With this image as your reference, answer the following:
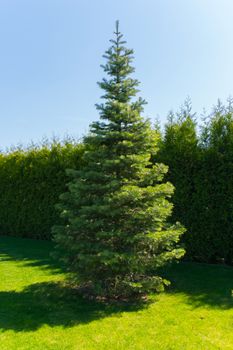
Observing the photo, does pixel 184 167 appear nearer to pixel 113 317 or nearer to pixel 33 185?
pixel 113 317

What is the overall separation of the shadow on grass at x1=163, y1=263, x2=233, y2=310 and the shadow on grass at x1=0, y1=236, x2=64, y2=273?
2562 mm

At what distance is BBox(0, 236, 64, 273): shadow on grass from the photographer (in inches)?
301

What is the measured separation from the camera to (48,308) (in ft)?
16.5

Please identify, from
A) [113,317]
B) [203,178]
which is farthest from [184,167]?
[113,317]

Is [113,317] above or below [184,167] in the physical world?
below

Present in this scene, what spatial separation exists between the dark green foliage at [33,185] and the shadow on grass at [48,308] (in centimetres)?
484

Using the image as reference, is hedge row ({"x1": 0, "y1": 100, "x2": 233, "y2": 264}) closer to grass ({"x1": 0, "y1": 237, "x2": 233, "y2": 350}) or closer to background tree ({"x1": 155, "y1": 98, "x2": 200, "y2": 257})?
background tree ({"x1": 155, "y1": 98, "x2": 200, "y2": 257})

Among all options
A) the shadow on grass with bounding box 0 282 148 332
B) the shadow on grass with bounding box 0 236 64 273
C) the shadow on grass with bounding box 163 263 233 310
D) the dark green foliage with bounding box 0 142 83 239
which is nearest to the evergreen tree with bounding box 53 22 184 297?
the shadow on grass with bounding box 0 282 148 332

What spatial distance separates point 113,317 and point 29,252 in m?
4.82

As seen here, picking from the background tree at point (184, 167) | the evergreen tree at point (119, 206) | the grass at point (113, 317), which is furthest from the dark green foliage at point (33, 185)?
the evergreen tree at point (119, 206)

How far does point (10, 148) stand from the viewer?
12.6m

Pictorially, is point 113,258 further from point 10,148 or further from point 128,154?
point 10,148

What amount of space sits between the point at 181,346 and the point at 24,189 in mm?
8657

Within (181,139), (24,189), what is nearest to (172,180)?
(181,139)
